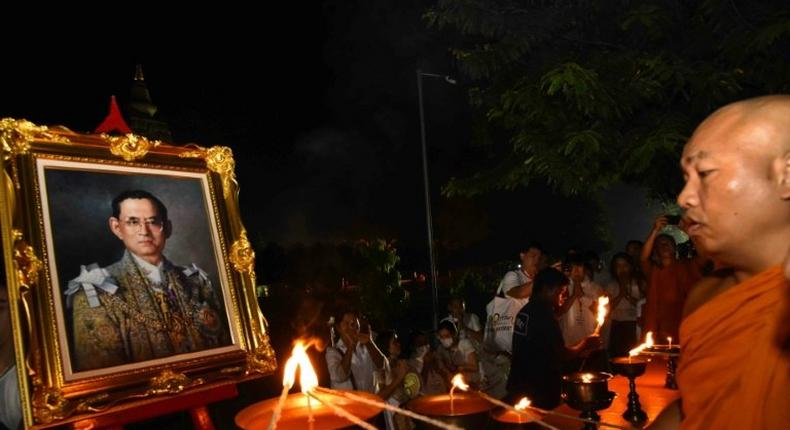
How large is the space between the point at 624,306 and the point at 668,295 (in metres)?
1.79

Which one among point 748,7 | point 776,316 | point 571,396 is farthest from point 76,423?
point 748,7

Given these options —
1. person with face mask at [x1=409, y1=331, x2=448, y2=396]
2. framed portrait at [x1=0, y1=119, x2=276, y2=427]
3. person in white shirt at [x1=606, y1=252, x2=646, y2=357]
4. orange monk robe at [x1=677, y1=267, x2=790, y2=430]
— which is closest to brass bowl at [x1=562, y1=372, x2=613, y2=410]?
orange monk robe at [x1=677, y1=267, x2=790, y2=430]

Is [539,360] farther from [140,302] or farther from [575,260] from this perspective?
[575,260]

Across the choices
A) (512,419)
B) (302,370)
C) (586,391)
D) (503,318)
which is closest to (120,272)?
(302,370)

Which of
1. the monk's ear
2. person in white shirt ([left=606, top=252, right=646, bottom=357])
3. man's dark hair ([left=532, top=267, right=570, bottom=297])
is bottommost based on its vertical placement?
person in white shirt ([left=606, top=252, right=646, bottom=357])

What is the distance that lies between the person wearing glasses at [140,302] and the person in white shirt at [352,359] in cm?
231

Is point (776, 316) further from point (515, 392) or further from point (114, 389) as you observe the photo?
point (515, 392)

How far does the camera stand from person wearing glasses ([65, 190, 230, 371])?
8.02ft

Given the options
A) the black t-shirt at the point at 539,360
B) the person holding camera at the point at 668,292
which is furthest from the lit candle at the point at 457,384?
the person holding camera at the point at 668,292

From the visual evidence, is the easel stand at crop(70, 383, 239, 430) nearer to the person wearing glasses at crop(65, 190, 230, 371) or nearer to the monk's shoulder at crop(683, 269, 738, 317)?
the person wearing glasses at crop(65, 190, 230, 371)

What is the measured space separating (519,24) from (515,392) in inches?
182

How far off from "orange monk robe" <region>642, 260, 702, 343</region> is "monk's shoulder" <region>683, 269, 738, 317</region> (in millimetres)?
4697

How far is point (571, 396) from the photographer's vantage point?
374cm

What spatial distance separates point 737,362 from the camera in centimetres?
175
